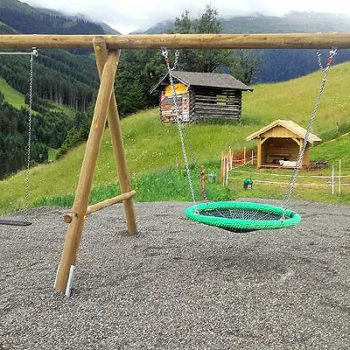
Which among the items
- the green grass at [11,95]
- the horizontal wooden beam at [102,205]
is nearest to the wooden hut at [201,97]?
the horizontal wooden beam at [102,205]

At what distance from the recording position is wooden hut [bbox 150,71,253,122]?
32.0 metres

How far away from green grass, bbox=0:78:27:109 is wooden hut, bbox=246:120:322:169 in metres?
120

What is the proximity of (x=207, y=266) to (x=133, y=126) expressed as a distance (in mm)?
27239

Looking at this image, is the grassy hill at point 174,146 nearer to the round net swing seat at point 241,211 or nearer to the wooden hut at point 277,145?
the wooden hut at point 277,145

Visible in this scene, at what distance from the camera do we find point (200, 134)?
29.8m

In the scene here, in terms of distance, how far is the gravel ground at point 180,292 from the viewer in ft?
15.4

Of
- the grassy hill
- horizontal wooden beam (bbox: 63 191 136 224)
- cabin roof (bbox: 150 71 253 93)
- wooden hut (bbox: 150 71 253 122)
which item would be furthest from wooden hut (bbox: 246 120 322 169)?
horizontal wooden beam (bbox: 63 191 136 224)

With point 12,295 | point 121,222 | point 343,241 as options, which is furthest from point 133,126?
point 12,295

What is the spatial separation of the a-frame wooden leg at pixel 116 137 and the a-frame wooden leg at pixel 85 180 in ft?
A: 0.43

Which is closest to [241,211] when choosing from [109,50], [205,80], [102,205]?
[102,205]

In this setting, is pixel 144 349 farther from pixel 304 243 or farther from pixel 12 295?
pixel 304 243

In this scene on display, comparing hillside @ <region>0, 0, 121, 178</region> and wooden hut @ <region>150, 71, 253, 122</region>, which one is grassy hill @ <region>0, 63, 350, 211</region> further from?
hillside @ <region>0, 0, 121, 178</region>

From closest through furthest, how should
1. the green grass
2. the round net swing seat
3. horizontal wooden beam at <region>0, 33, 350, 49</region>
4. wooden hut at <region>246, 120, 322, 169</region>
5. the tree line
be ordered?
horizontal wooden beam at <region>0, 33, 350, 49</region> < the round net swing seat < wooden hut at <region>246, 120, 322, 169</region> < the tree line < the green grass

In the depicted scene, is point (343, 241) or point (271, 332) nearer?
point (271, 332)
